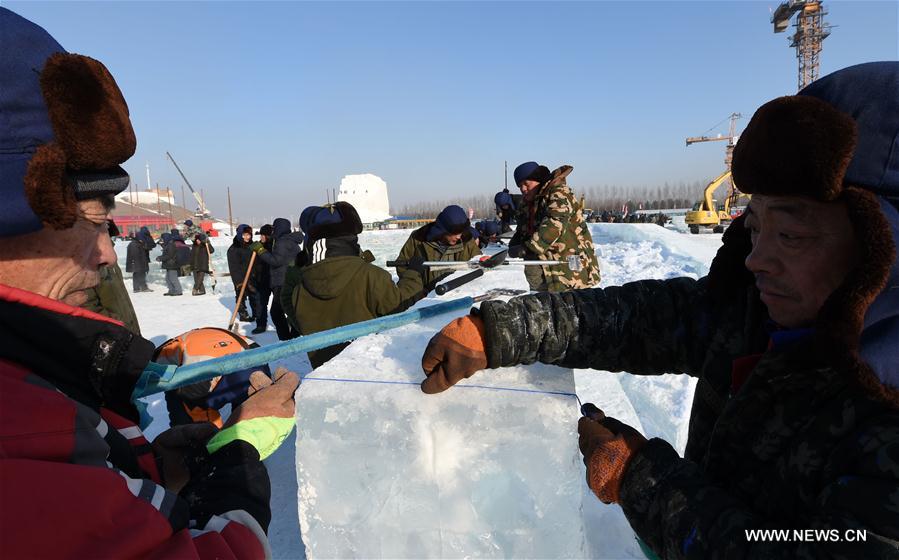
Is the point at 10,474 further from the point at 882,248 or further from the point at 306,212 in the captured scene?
the point at 306,212

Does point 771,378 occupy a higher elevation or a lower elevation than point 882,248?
lower

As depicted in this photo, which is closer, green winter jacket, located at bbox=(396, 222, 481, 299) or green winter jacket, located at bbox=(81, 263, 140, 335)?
green winter jacket, located at bbox=(81, 263, 140, 335)

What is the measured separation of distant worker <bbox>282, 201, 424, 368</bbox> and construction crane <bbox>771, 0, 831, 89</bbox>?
186ft

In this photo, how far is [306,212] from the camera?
132 inches

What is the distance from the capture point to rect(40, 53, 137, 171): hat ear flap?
32.3 inches

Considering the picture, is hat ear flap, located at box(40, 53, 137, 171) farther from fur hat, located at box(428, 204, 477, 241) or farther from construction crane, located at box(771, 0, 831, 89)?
construction crane, located at box(771, 0, 831, 89)

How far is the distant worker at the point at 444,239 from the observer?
16.2 ft

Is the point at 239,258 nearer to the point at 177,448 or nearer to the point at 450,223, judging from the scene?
the point at 450,223

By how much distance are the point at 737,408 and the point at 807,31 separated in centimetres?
6072

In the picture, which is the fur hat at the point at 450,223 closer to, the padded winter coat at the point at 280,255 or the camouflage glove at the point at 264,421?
the padded winter coat at the point at 280,255

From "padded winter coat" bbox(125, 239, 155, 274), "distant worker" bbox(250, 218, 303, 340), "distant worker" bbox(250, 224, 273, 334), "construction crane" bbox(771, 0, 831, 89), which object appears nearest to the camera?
"distant worker" bbox(250, 218, 303, 340)

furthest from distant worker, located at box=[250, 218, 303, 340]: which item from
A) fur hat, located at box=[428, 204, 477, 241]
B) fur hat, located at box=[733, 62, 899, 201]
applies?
fur hat, located at box=[733, 62, 899, 201]

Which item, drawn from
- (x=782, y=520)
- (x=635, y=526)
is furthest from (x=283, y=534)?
(x=782, y=520)

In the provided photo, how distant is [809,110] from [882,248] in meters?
0.29
